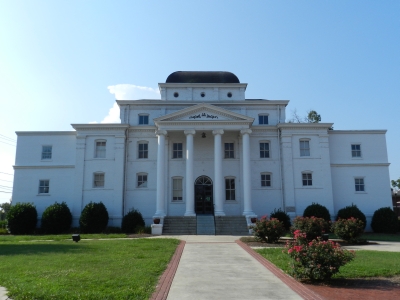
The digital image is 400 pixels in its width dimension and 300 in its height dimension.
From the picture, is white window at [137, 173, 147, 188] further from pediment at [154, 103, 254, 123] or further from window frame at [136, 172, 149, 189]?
pediment at [154, 103, 254, 123]

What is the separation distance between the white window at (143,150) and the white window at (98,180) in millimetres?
3756

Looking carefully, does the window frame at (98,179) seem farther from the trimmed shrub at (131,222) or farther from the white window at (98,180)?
the trimmed shrub at (131,222)

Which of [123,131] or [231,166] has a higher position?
[123,131]

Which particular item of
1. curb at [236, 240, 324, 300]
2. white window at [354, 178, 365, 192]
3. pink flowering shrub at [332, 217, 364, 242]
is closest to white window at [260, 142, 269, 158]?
white window at [354, 178, 365, 192]

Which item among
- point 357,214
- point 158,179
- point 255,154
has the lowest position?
point 357,214

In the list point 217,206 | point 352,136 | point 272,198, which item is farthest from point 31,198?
point 352,136

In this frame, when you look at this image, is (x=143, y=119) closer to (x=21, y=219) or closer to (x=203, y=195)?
(x=203, y=195)

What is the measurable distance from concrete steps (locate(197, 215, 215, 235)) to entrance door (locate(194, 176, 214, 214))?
91.5 inches

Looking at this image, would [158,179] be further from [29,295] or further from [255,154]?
[29,295]

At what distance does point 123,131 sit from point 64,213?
27.9 ft

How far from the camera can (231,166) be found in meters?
32.9

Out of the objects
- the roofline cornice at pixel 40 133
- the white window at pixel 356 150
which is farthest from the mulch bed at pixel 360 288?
the roofline cornice at pixel 40 133

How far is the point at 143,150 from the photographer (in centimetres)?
3322

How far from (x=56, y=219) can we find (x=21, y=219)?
2839 mm
